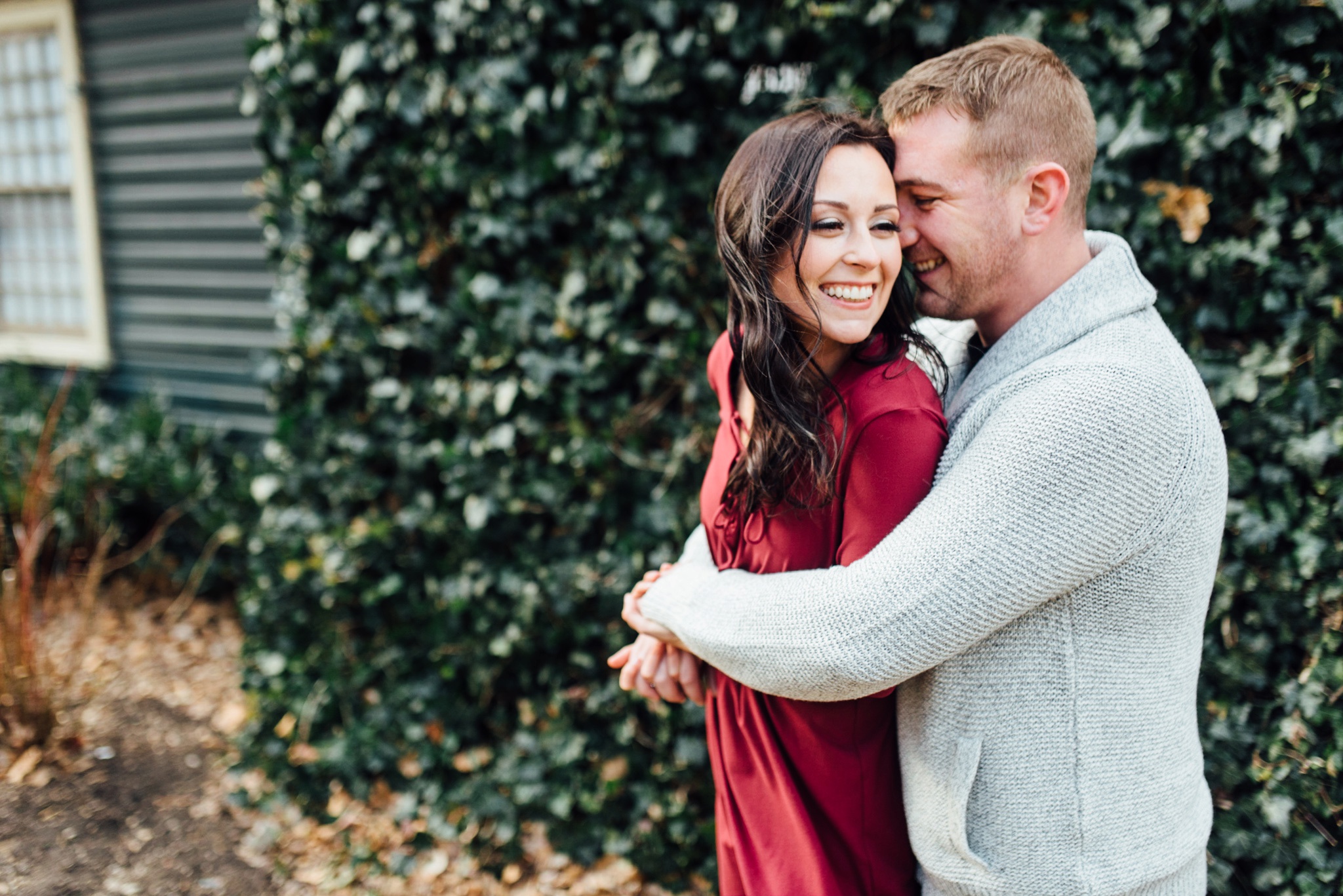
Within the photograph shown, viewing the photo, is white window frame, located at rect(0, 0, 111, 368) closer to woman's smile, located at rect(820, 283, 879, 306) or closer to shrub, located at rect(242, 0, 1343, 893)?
shrub, located at rect(242, 0, 1343, 893)

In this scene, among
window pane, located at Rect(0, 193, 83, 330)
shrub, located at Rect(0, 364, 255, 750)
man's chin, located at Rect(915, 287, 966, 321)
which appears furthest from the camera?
window pane, located at Rect(0, 193, 83, 330)

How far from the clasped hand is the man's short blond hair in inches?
43.2

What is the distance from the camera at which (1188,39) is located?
2229 millimetres

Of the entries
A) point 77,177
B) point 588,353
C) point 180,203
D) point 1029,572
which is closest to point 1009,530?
point 1029,572

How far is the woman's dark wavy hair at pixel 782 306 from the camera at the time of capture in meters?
1.56

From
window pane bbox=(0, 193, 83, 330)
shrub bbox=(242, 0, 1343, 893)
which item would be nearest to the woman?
shrub bbox=(242, 0, 1343, 893)

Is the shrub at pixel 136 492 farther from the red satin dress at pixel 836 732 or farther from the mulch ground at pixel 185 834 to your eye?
the red satin dress at pixel 836 732

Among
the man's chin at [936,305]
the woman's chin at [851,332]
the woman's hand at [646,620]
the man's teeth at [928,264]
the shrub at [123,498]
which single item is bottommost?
the shrub at [123,498]

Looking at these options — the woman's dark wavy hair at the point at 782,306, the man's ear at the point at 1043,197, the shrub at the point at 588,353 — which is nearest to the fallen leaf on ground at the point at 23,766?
the shrub at the point at 588,353

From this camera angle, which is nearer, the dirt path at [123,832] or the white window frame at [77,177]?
the dirt path at [123,832]

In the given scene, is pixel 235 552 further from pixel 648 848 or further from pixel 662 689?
pixel 662 689

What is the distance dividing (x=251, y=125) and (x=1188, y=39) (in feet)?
17.0

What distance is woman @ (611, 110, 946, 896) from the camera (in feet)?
5.06

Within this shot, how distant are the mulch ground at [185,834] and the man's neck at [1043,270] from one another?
2.34m
